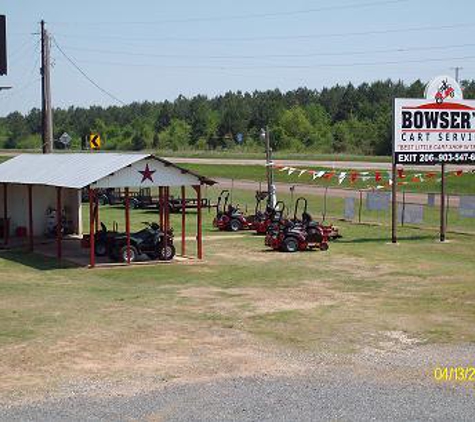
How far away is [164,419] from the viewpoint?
8.95 meters

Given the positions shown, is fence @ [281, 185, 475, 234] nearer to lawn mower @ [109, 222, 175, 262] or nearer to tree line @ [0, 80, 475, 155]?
lawn mower @ [109, 222, 175, 262]

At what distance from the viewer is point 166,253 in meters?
22.6

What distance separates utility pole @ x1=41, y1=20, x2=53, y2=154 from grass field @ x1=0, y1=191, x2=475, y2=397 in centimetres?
1630

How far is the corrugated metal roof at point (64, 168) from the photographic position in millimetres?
21922

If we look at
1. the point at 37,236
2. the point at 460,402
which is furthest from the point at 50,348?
the point at 37,236

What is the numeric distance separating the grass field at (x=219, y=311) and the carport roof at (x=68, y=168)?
2187 millimetres

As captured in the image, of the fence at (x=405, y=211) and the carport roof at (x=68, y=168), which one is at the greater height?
the carport roof at (x=68, y=168)

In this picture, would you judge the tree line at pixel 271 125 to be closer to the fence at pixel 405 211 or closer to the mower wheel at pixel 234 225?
the fence at pixel 405 211

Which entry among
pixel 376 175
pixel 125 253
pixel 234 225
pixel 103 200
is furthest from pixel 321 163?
pixel 125 253

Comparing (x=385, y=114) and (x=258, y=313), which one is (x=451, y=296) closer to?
(x=258, y=313)

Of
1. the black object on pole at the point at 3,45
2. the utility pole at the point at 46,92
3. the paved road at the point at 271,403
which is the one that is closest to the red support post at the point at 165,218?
the black object on pole at the point at 3,45
